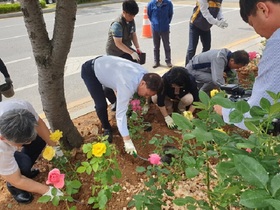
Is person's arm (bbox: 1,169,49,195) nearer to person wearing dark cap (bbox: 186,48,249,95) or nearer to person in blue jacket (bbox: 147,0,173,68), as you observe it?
person wearing dark cap (bbox: 186,48,249,95)

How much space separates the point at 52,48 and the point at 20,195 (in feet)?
3.53

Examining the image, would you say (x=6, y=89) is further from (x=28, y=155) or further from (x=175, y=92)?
(x=175, y=92)

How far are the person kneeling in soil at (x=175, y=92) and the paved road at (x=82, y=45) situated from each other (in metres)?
1.02

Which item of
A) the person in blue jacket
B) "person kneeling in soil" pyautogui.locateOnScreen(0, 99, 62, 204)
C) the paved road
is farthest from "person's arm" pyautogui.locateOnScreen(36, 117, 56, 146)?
the person in blue jacket

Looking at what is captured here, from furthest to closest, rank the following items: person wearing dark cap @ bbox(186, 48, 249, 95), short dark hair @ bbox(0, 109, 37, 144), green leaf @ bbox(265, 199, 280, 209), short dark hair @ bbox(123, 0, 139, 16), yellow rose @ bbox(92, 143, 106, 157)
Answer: short dark hair @ bbox(123, 0, 139, 16)
person wearing dark cap @ bbox(186, 48, 249, 95)
short dark hair @ bbox(0, 109, 37, 144)
yellow rose @ bbox(92, 143, 106, 157)
green leaf @ bbox(265, 199, 280, 209)

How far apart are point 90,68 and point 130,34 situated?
50.7 inches

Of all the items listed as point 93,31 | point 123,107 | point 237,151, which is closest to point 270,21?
point 237,151

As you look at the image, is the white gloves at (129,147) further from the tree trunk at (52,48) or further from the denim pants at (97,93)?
the tree trunk at (52,48)

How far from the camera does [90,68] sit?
2756 millimetres

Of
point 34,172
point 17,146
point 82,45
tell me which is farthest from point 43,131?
point 82,45

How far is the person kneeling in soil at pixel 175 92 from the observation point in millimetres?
2951

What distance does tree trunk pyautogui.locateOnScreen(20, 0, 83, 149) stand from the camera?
2094 millimetres

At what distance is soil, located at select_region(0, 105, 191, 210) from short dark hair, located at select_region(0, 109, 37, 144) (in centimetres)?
60

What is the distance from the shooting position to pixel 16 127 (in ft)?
5.81
